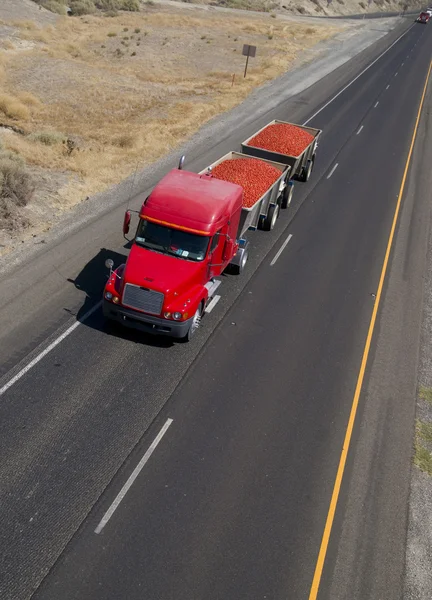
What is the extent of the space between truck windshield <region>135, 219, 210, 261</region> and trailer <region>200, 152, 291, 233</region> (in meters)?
3.25

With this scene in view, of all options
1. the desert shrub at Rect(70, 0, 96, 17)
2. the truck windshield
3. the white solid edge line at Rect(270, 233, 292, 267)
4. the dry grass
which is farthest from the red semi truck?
the desert shrub at Rect(70, 0, 96, 17)

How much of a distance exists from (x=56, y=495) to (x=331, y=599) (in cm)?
490

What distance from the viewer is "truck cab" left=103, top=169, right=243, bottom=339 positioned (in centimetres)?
1330

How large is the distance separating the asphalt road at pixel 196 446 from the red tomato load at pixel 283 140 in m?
5.95

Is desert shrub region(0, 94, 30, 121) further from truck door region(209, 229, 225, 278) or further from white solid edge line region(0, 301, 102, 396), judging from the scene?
truck door region(209, 229, 225, 278)

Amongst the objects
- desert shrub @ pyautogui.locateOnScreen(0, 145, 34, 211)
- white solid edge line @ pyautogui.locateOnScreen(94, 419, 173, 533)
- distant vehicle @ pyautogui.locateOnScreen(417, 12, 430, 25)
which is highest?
distant vehicle @ pyautogui.locateOnScreen(417, 12, 430, 25)

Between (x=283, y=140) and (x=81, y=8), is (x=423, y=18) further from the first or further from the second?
(x=283, y=140)

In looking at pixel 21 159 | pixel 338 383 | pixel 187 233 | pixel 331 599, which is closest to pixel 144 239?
pixel 187 233

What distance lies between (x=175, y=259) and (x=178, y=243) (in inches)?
16.5

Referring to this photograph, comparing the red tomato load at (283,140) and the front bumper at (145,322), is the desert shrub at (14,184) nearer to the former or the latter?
the front bumper at (145,322)

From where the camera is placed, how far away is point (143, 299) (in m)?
13.3

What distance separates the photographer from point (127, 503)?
32.7ft

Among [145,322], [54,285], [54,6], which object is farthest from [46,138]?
[54,6]

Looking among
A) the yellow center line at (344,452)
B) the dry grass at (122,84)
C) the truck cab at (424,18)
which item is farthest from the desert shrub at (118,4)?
the yellow center line at (344,452)
